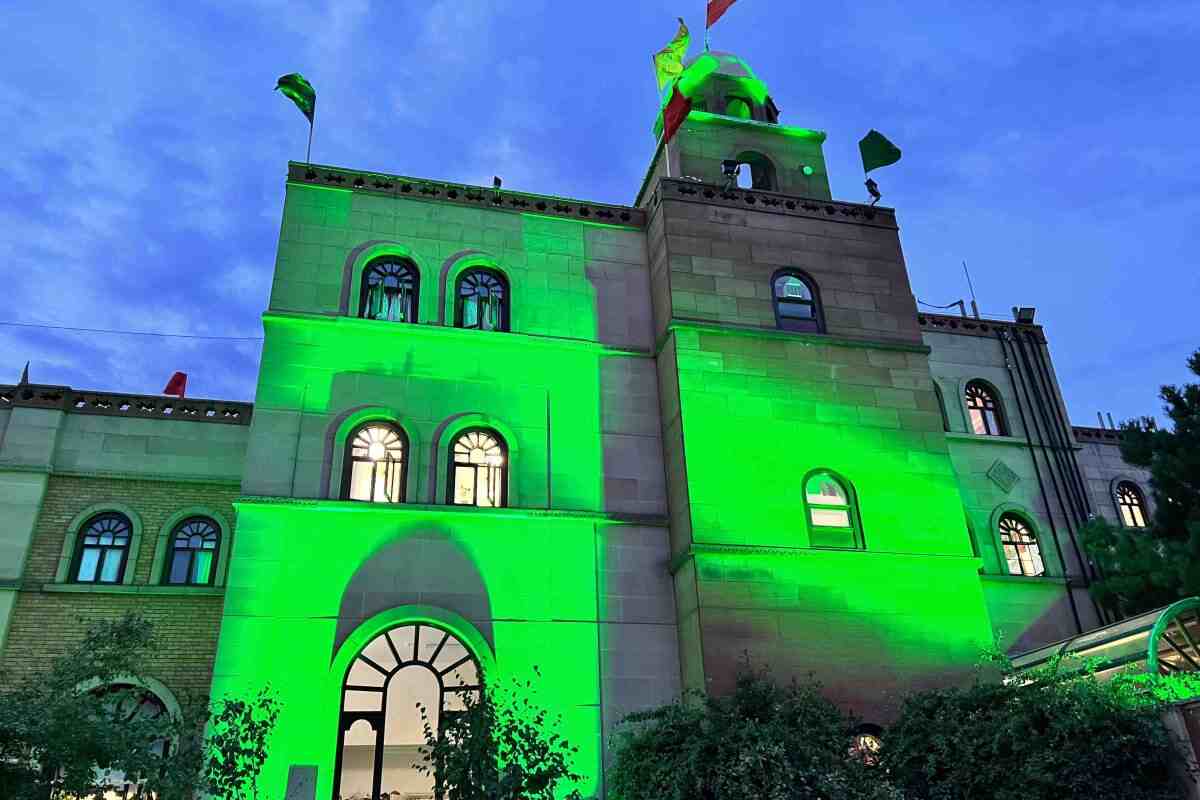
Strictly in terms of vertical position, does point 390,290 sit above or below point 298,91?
below

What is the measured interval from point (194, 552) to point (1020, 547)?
18.9 meters

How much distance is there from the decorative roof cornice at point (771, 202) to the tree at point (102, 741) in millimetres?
13517

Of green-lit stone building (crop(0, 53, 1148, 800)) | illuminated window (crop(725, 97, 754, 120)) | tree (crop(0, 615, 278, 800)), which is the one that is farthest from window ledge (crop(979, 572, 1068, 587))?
tree (crop(0, 615, 278, 800))

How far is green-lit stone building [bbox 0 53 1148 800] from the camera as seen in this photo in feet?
56.1

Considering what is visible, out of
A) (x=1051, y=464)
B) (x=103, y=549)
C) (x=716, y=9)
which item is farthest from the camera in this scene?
(x=1051, y=464)

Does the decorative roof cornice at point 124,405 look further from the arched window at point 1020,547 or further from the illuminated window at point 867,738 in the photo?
the arched window at point 1020,547

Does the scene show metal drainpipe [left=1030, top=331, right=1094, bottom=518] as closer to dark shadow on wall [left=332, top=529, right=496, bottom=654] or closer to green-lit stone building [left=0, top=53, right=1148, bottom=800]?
green-lit stone building [left=0, top=53, right=1148, bottom=800]

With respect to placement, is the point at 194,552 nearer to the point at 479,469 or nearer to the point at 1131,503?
the point at 479,469

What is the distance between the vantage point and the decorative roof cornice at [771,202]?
2186 cm

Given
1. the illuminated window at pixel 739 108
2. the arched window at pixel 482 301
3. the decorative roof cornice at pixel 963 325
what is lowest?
the arched window at pixel 482 301

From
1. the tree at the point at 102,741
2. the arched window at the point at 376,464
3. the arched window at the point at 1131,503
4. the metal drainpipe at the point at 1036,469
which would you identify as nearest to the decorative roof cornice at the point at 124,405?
the arched window at the point at 376,464

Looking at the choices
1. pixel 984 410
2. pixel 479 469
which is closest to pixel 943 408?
pixel 984 410

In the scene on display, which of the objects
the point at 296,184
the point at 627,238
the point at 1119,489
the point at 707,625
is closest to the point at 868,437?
the point at 707,625

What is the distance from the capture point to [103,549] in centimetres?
2048
